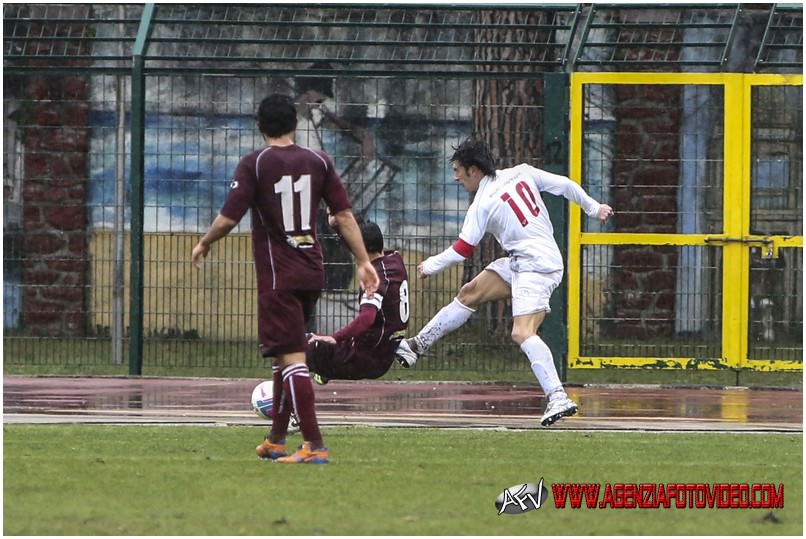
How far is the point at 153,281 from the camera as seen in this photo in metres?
16.6

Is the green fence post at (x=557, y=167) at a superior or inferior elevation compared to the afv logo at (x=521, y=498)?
superior

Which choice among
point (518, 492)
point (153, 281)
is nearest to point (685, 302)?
point (153, 281)

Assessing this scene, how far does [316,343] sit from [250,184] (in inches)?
118

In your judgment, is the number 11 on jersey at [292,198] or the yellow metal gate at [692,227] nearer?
the number 11 on jersey at [292,198]

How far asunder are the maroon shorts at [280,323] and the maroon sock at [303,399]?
110 millimetres

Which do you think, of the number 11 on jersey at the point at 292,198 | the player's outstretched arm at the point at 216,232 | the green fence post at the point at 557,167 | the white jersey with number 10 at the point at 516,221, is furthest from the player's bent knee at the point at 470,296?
the player's outstretched arm at the point at 216,232

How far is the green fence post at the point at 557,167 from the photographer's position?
51.6ft

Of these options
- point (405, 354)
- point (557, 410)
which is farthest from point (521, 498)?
point (405, 354)

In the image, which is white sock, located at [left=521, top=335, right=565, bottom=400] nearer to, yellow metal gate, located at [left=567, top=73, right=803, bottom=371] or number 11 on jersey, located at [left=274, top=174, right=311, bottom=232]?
number 11 on jersey, located at [left=274, top=174, right=311, bottom=232]

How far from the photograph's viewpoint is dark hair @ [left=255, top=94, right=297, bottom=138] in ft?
30.3

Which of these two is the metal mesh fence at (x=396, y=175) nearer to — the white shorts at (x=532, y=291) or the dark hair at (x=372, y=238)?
the dark hair at (x=372, y=238)

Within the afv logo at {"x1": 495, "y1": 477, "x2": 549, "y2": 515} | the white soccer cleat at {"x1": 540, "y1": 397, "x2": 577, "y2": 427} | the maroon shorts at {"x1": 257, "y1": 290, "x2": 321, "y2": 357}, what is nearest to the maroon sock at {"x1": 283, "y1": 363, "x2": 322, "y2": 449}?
the maroon shorts at {"x1": 257, "y1": 290, "x2": 321, "y2": 357}

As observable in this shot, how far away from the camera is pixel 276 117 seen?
9.26 metres

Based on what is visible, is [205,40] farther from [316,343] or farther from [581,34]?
[316,343]
